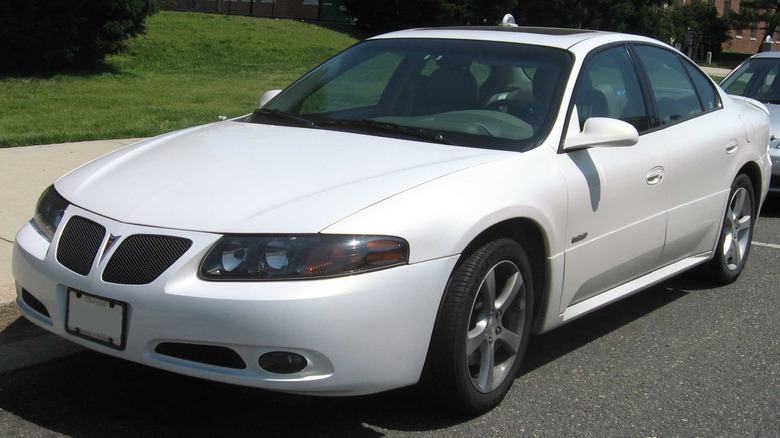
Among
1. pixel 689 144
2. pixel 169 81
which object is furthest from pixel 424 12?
pixel 689 144

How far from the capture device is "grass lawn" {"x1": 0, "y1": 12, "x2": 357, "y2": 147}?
35.9ft

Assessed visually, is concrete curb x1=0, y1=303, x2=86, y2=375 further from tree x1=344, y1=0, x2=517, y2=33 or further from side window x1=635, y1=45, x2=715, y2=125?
tree x1=344, y1=0, x2=517, y2=33

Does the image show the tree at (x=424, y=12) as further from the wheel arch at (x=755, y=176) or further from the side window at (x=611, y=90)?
the side window at (x=611, y=90)

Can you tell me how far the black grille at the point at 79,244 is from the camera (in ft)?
11.8

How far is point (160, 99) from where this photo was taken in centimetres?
1405

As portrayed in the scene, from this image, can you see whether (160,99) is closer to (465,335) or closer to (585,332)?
(585,332)

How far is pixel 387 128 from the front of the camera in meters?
4.54

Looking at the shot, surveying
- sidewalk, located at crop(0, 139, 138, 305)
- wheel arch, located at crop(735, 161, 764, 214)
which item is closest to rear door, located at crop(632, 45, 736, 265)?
wheel arch, located at crop(735, 161, 764, 214)

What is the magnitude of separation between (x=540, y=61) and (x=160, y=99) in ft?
33.2

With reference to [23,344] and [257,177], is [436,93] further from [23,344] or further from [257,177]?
[23,344]

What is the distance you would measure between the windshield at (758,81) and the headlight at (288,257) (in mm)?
7748

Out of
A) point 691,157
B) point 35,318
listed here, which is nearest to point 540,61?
point 691,157

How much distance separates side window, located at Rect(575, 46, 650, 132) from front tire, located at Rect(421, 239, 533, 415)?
3.47ft

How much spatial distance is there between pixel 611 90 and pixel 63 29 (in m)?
12.9
